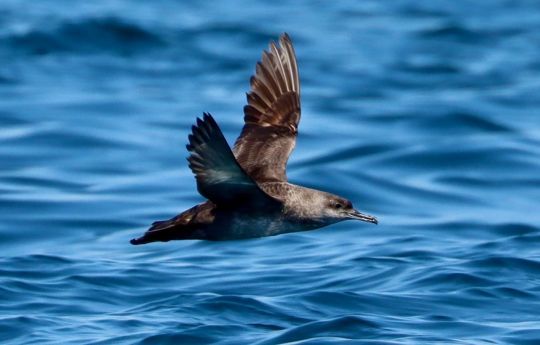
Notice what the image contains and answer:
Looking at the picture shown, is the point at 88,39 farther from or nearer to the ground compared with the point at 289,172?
farther from the ground

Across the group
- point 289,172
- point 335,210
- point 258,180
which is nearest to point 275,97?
point 258,180

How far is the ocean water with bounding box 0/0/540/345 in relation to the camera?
9.87 metres

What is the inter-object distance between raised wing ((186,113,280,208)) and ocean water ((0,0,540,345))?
1.06 metres

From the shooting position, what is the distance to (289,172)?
584 inches

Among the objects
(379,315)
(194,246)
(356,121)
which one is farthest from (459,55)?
(379,315)

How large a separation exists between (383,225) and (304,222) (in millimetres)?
4082

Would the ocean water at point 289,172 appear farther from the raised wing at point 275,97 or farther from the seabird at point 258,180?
the raised wing at point 275,97

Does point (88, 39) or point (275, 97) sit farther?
point (88, 39)

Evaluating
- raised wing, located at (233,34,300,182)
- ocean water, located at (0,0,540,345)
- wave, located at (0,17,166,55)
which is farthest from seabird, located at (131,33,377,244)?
wave, located at (0,17,166,55)

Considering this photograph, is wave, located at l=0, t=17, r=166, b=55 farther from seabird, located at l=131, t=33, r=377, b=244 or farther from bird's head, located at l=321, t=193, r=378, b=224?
bird's head, located at l=321, t=193, r=378, b=224

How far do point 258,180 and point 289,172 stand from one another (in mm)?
5454

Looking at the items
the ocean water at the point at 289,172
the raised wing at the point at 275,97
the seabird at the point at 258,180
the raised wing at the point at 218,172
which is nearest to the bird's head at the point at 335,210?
the seabird at the point at 258,180

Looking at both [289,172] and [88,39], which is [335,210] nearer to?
[289,172]

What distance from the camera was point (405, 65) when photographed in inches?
824
